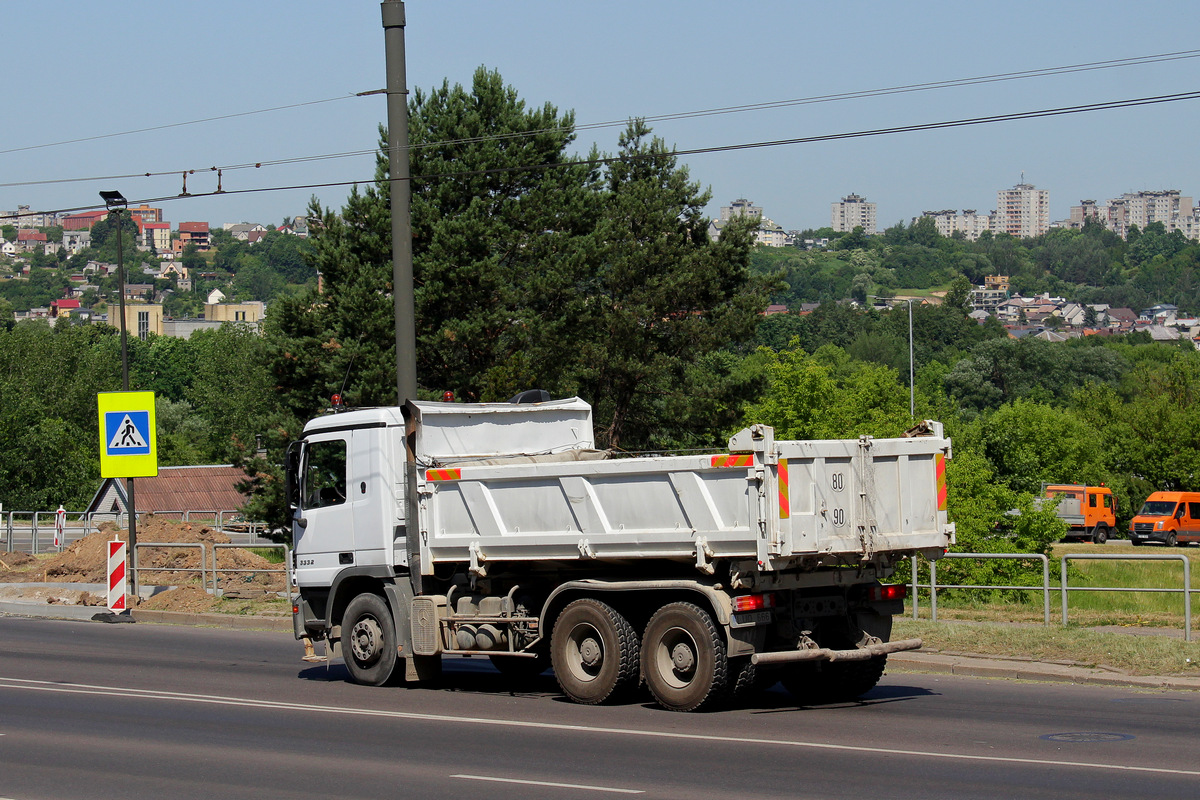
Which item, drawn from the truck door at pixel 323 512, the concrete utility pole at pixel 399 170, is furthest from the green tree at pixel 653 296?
the truck door at pixel 323 512

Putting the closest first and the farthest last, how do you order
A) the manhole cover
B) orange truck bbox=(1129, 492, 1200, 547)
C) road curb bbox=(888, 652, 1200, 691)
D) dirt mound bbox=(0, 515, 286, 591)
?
the manhole cover < road curb bbox=(888, 652, 1200, 691) < dirt mound bbox=(0, 515, 286, 591) < orange truck bbox=(1129, 492, 1200, 547)

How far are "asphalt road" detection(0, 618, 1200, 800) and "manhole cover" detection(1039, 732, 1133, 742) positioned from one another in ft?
0.08

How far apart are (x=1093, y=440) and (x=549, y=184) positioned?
42.2 meters

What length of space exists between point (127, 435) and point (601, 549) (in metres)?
15.3

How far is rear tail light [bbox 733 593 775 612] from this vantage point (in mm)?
11375

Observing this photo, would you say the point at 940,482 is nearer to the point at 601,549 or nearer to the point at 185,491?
the point at 601,549

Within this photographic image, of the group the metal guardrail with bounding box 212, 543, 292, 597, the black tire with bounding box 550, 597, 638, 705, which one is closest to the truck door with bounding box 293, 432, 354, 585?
the black tire with bounding box 550, 597, 638, 705

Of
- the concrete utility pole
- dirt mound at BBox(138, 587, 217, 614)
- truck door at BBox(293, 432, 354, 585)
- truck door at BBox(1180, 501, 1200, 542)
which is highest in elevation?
the concrete utility pole

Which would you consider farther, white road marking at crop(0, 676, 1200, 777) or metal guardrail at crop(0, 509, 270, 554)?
metal guardrail at crop(0, 509, 270, 554)

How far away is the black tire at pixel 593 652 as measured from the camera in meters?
12.2

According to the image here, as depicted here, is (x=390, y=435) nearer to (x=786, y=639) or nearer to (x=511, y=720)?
(x=511, y=720)

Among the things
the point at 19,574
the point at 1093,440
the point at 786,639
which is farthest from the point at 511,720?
the point at 1093,440

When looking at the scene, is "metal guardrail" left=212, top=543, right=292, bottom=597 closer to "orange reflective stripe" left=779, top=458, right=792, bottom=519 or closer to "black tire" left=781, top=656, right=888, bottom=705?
"black tire" left=781, top=656, right=888, bottom=705

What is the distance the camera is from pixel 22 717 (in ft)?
41.2
